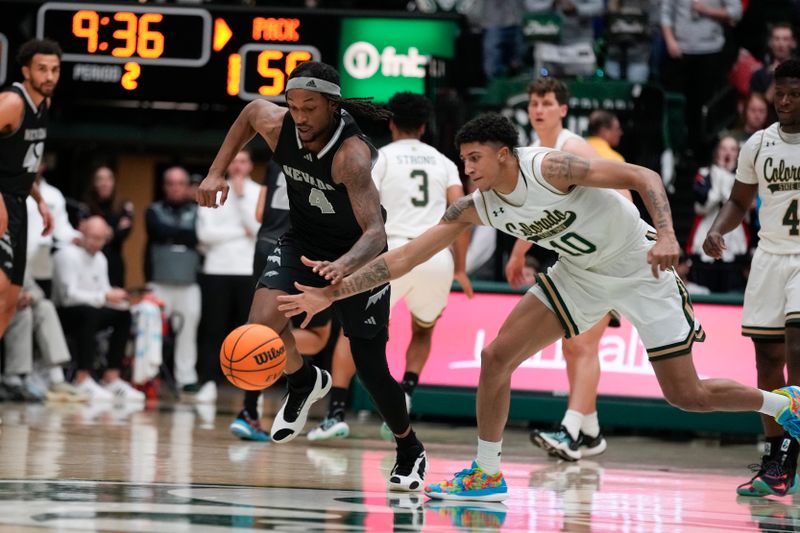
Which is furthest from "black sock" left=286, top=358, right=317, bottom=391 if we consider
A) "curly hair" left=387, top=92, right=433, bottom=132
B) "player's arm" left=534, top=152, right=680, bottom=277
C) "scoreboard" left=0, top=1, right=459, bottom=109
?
"scoreboard" left=0, top=1, right=459, bottom=109

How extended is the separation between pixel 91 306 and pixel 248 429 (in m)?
3.96

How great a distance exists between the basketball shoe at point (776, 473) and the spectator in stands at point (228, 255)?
577 cm

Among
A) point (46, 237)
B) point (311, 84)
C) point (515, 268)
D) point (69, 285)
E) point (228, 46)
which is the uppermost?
point (228, 46)

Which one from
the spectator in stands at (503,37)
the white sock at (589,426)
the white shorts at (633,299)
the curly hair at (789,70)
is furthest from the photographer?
the spectator in stands at (503,37)

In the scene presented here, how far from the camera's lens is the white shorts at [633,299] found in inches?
242

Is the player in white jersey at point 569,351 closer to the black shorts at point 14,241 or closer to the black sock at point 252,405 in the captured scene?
the black sock at point 252,405

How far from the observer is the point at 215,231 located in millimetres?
12055

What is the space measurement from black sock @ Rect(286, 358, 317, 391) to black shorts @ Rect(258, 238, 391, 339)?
42cm

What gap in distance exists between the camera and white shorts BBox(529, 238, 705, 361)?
20.2 ft

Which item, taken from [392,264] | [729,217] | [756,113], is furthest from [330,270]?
[756,113]

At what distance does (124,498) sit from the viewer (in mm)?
5621

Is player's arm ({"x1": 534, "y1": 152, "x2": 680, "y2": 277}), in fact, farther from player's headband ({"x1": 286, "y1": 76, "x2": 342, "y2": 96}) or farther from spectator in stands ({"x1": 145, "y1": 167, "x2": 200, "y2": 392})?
spectator in stands ({"x1": 145, "y1": 167, "x2": 200, "y2": 392})

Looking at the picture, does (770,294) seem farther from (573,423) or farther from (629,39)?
(629,39)

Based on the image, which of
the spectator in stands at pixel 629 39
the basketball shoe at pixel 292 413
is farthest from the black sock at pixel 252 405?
the spectator in stands at pixel 629 39
